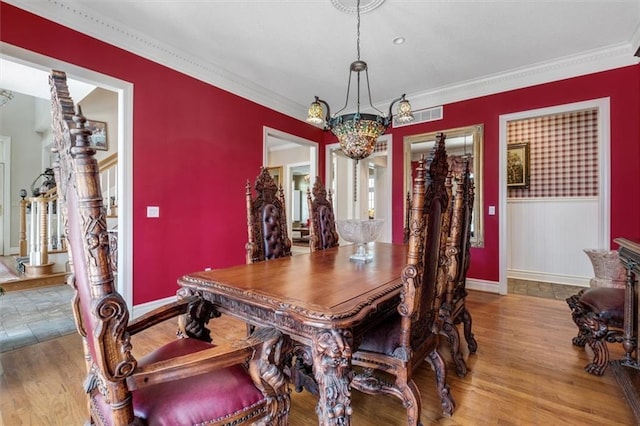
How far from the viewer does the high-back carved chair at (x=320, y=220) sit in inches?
106

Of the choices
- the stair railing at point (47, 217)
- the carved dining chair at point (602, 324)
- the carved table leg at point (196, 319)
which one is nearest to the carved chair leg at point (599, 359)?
the carved dining chair at point (602, 324)

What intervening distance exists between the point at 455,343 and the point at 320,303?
125cm

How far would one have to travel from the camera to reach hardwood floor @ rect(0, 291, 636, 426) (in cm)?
152

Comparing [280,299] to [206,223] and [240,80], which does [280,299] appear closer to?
[206,223]

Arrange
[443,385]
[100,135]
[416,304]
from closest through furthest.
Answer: [416,304], [443,385], [100,135]

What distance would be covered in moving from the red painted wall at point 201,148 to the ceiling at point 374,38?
0.14 m

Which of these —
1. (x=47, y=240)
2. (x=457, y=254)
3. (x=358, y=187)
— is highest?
(x=358, y=187)

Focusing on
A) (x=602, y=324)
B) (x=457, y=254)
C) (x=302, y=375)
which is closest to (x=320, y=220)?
(x=457, y=254)

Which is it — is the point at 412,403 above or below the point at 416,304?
below

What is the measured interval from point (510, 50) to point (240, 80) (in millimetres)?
3131

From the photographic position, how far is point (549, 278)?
4.46 m

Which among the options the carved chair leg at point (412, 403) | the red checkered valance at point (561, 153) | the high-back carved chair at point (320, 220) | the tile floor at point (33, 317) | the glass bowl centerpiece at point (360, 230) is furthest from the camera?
the red checkered valance at point (561, 153)

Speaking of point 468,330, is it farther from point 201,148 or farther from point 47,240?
point 47,240

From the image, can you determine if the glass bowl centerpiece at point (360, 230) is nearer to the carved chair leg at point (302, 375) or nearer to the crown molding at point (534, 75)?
the carved chair leg at point (302, 375)
